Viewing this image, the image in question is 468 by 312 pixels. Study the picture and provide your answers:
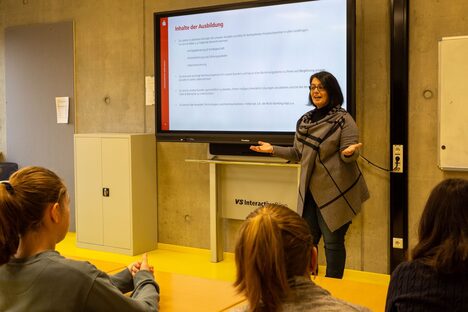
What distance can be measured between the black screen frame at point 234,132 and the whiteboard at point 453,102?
1.98 feet

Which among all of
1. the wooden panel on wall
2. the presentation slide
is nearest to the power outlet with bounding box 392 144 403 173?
the presentation slide

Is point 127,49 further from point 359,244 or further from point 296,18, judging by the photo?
point 359,244

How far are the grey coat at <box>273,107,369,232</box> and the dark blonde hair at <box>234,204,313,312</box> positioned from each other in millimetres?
2276

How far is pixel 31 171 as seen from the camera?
1657 mm

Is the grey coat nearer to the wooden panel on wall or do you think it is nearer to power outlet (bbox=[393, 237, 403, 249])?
power outlet (bbox=[393, 237, 403, 249])

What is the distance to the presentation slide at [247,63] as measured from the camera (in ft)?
14.2

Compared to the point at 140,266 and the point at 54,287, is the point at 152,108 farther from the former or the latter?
the point at 54,287

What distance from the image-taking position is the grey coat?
11.9 feet

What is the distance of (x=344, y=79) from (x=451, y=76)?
72 cm

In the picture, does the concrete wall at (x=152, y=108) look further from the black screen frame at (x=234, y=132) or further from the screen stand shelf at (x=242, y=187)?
the black screen frame at (x=234, y=132)

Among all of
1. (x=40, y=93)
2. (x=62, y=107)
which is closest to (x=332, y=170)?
(x=62, y=107)

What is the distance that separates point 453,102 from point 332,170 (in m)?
1.08

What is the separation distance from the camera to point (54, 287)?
1541 mm

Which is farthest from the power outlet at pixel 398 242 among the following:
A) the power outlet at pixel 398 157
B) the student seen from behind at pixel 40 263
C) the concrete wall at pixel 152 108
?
the student seen from behind at pixel 40 263
